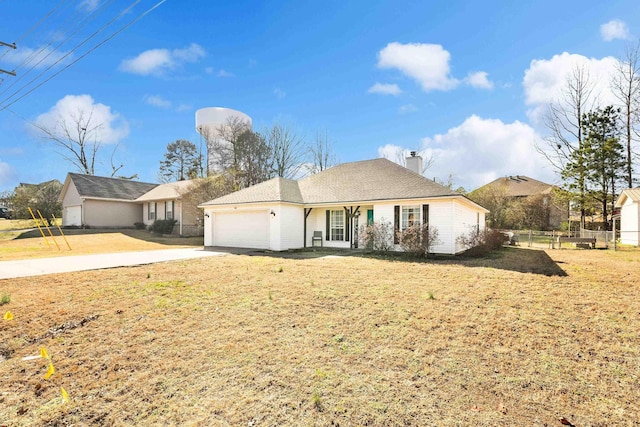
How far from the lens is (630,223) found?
59.6 ft

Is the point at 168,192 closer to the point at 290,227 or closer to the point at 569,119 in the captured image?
the point at 290,227

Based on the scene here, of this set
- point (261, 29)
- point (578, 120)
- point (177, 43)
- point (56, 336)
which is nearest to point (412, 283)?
point (56, 336)

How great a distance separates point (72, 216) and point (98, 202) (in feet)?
10.1

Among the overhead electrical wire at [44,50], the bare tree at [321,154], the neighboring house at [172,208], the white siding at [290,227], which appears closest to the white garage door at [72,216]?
the neighboring house at [172,208]

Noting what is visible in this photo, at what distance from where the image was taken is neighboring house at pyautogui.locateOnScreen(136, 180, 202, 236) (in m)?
25.0

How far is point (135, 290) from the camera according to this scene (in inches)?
266

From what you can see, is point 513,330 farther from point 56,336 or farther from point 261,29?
point 261,29

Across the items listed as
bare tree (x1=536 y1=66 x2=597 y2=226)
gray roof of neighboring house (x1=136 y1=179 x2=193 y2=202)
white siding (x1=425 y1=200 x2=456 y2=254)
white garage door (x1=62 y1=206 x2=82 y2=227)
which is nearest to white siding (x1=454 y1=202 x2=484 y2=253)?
white siding (x1=425 y1=200 x2=456 y2=254)

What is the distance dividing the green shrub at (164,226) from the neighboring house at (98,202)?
5231 millimetres

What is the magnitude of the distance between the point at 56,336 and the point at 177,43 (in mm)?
14667

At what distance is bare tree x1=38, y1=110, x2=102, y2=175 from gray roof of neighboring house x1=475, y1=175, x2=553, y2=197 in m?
48.5

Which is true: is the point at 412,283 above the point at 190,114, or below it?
below

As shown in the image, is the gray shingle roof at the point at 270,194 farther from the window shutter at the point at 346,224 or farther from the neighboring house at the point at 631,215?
the neighboring house at the point at 631,215

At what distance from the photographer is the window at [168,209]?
26.0 m
